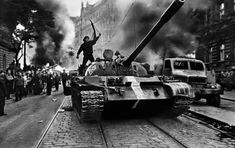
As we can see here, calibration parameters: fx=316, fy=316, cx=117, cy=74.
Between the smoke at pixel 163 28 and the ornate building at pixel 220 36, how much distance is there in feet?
15.2

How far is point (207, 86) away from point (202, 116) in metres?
3.66

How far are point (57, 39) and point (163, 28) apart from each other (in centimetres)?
1114

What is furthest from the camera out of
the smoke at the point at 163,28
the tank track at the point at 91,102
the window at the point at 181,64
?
the smoke at the point at 163,28

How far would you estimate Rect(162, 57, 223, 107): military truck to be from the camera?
12.6 metres

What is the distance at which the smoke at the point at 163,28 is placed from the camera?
17.4 metres

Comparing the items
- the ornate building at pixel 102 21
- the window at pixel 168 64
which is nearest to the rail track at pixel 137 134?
the window at pixel 168 64

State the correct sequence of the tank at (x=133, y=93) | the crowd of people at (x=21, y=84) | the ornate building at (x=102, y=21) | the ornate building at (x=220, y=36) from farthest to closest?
the ornate building at (x=220, y=36) → the ornate building at (x=102, y=21) → the crowd of people at (x=21, y=84) → the tank at (x=133, y=93)

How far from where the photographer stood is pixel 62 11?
760 inches

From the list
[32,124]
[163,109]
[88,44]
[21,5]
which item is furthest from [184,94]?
[21,5]

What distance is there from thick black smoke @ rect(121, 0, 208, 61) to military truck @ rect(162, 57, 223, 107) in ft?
13.1

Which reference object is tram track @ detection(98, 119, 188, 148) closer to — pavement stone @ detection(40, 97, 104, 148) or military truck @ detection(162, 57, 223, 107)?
pavement stone @ detection(40, 97, 104, 148)

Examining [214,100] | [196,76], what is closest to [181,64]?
[196,76]

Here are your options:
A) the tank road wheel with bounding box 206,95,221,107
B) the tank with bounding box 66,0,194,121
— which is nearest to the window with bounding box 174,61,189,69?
the tank road wheel with bounding box 206,95,221,107

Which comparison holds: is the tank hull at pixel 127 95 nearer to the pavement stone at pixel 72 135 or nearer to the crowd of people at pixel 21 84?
the pavement stone at pixel 72 135
